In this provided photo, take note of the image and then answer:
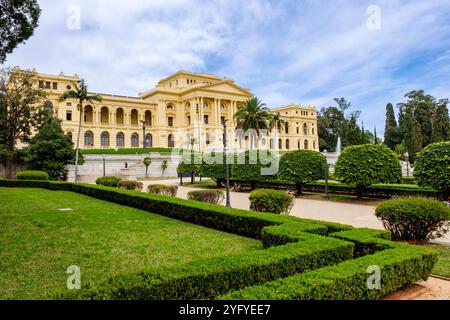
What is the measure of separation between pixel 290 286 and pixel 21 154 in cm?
3856

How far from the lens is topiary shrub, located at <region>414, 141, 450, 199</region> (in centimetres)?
1533

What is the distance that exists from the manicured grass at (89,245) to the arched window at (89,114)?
2096 inches

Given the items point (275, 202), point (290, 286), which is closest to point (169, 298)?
point (290, 286)

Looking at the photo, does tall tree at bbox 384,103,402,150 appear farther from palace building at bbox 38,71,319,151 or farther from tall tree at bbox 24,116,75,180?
tall tree at bbox 24,116,75,180

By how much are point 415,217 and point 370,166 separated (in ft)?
33.1

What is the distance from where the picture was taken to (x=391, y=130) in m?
70.6

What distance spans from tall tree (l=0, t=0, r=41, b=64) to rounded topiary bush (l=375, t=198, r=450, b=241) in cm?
1265

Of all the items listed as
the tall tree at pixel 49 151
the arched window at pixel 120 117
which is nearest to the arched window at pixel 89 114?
the arched window at pixel 120 117

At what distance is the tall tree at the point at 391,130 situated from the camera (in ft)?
231

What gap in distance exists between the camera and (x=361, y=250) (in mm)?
6656

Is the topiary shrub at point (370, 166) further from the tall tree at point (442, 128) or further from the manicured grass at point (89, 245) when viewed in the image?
the tall tree at point (442, 128)

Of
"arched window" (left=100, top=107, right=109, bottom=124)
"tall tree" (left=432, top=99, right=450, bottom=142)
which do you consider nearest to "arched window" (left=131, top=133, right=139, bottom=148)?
"arched window" (left=100, top=107, right=109, bottom=124)

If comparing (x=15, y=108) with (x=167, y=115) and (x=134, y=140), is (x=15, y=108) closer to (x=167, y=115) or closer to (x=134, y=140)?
(x=134, y=140)

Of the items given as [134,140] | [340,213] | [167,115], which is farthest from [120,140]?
[340,213]
